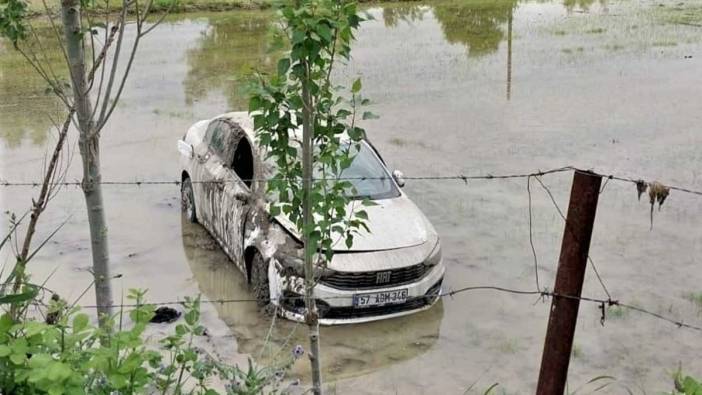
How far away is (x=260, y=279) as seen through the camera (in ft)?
25.3

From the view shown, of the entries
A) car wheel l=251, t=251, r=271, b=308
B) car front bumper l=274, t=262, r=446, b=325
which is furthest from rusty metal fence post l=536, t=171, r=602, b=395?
car wheel l=251, t=251, r=271, b=308

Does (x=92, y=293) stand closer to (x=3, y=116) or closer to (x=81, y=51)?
(x=81, y=51)

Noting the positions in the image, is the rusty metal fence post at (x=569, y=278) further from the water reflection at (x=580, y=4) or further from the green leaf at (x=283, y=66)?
the water reflection at (x=580, y=4)

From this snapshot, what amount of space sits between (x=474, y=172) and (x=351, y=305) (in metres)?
5.46

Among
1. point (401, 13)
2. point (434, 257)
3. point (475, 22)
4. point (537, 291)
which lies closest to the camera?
point (537, 291)

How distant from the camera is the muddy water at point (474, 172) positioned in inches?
282

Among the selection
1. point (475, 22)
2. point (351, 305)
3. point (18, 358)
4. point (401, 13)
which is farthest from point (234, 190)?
point (401, 13)

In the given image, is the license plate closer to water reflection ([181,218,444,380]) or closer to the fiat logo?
the fiat logo

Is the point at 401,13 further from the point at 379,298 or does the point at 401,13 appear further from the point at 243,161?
the point at 379,298

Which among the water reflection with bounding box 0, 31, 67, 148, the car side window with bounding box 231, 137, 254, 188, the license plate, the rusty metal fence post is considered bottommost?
the license plate

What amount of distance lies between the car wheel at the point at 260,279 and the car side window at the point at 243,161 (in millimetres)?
1100

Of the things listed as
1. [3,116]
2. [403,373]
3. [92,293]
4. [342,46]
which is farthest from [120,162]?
[342,46]

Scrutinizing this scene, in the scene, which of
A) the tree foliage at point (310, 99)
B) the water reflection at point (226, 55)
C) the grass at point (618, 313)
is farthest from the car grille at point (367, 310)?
the water reflection at point (226, 55)

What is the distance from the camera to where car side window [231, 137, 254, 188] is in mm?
8672
